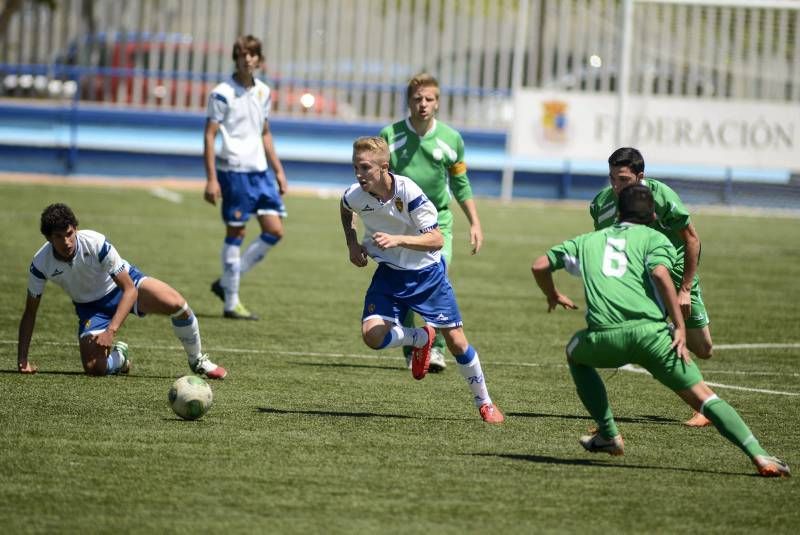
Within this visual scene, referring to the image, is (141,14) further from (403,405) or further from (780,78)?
(403,405)

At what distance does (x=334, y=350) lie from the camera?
10836 mm

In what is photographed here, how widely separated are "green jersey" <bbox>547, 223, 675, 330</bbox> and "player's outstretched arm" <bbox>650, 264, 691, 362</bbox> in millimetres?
46

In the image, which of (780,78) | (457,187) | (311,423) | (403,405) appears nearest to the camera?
(311,423)

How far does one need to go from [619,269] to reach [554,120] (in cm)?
1711

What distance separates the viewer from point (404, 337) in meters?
8.26

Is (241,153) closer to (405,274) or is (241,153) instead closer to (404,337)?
(405,274)

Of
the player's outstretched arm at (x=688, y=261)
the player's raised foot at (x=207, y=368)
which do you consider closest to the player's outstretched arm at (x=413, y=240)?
the player's outstretched arm at (x=688, y=261)

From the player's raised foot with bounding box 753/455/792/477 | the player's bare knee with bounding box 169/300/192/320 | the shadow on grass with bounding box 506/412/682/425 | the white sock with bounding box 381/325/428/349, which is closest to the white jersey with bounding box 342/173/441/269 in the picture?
the white sock with bounding box 381/325/428/349

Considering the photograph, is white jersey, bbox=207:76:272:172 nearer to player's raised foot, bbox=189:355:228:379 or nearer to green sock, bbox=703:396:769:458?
player's raised foot, bbox=189:355:228:379

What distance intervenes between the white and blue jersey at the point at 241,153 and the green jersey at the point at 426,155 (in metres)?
2.68

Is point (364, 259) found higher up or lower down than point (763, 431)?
higher up

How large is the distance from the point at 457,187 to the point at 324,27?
19.7 m

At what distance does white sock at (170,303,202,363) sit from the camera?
9.08 metres

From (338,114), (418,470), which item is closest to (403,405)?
(418,470)
